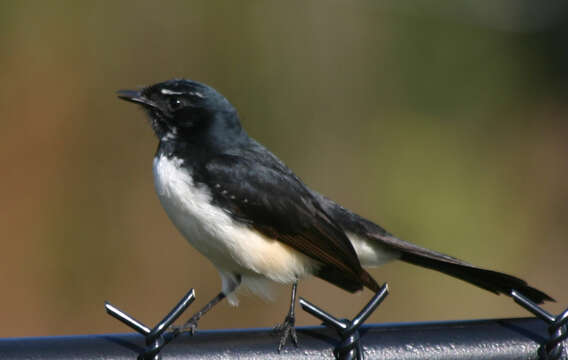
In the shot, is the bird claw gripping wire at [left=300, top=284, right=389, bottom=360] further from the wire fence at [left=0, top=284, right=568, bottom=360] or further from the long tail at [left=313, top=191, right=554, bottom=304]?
the long tail at [left=313, top=191, right=554, bottom=304]

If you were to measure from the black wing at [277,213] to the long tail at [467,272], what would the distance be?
0.27 m

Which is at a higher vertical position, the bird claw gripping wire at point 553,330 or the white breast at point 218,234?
the bird claw gripping wire at point 553,330

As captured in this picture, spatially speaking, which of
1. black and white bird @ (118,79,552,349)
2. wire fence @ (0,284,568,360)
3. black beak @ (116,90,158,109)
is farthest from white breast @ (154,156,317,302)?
wire fence @ (0,284,568,360)

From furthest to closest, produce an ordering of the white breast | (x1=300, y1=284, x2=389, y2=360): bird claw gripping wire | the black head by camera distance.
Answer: the black head → the white breast → (x1=300, y1=284, x2=389, y2=360): bird claw gripping wire

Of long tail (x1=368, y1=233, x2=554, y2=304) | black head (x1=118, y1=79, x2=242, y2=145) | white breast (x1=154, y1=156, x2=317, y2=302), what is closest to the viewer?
long tail (x1=368, y1=233, x2=554, y2=304)

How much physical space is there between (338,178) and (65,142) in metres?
2.62

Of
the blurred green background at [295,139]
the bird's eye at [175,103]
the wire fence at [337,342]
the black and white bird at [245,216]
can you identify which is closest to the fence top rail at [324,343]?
the wire fence at [337,342]

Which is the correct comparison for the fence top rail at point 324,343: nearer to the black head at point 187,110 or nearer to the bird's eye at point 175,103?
the black head at point 187,110

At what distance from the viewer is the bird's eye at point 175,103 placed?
3.79 metres

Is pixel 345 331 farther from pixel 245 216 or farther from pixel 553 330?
pixel 245 216

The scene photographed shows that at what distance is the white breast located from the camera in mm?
3373

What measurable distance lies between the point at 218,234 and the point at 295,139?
14.5ft

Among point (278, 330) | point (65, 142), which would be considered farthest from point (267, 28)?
point (278, 330)

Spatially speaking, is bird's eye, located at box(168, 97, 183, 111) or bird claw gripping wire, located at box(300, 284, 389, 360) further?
bird's eye, located at box(168, 97, 183, 111)
